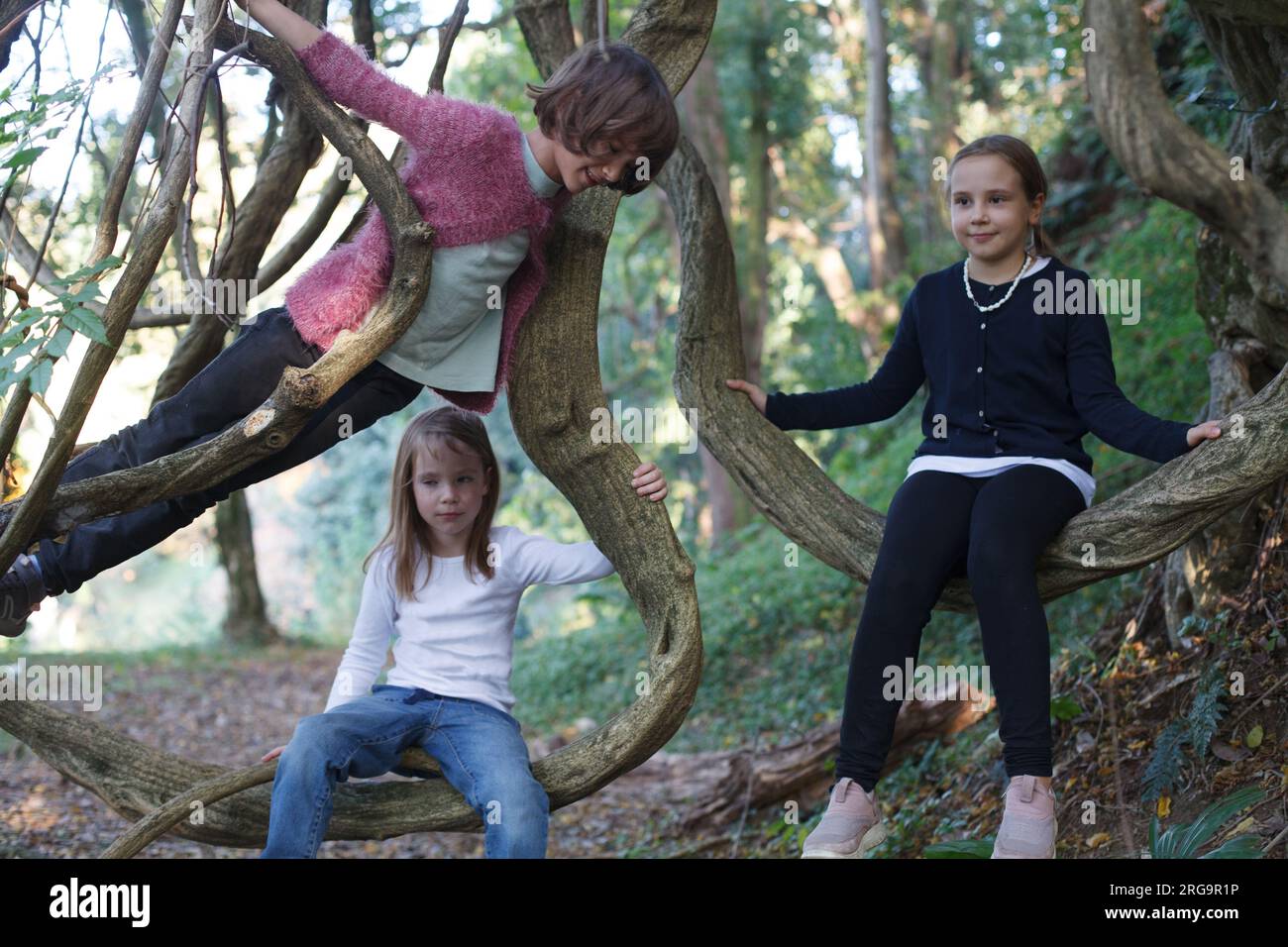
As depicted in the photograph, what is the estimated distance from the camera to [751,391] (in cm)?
381

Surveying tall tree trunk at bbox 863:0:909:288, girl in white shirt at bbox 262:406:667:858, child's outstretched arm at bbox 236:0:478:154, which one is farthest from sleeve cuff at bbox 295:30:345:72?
tall tree trunk at bbox 863:0:909:288

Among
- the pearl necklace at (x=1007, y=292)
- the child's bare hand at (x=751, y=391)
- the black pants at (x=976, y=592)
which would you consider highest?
the pearl necklace at (x=1007, y=292)

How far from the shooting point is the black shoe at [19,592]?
2.92 metres

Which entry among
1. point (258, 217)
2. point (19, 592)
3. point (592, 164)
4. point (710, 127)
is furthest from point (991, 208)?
point (710, 127)

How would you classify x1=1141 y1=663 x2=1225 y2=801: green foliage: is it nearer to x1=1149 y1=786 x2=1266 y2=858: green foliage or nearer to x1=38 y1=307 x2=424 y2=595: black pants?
x1=1149 y1=786 x2=1266 y2=858: green foliage

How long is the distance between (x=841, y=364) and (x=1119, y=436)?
972 cm

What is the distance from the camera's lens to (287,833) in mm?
2906

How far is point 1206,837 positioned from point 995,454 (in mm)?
1102

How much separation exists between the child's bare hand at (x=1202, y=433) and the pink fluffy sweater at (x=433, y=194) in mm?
1710

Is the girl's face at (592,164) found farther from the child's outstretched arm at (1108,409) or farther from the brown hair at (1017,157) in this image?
the child's outstretched arm at (1108,409)

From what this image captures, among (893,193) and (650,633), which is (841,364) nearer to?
(893,193)

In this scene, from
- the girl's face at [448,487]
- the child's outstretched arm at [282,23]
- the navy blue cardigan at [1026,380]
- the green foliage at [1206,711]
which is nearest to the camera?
the child's outstretched arm at [282,23]

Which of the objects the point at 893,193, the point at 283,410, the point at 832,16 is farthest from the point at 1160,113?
the point at 832,16

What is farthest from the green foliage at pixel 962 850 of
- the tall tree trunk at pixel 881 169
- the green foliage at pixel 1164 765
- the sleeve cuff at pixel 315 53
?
the tall tree trunk at pixel 881 169
